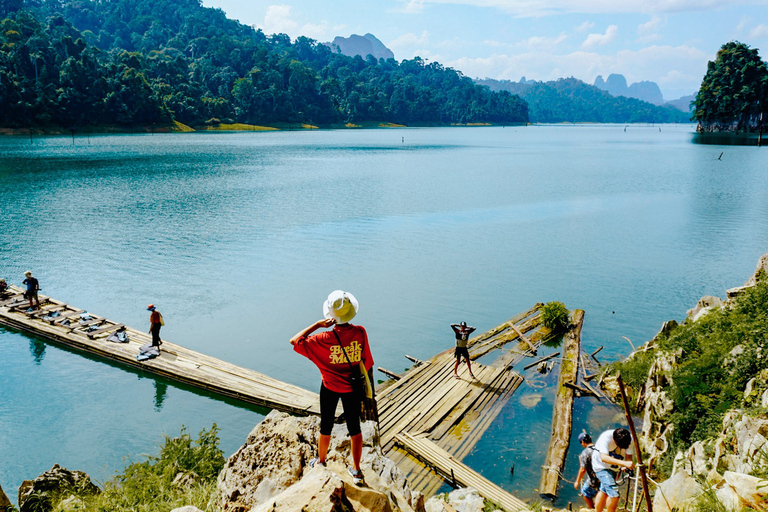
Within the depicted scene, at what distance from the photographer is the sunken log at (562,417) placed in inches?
443

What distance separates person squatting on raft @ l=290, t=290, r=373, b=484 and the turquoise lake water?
705 centimetres

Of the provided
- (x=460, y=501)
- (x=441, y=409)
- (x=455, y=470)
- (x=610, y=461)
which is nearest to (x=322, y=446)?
(x=460, y=501)

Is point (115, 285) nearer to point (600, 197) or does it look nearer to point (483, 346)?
point (483, 346)

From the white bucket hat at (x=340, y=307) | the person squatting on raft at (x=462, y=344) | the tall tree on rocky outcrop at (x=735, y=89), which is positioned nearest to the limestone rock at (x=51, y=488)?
the white bucket hat at (x=340, y=307)

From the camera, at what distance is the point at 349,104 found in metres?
192

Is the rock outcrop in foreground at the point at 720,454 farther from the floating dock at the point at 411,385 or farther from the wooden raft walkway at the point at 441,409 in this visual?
the wooden raft walkway at the point at 441,409

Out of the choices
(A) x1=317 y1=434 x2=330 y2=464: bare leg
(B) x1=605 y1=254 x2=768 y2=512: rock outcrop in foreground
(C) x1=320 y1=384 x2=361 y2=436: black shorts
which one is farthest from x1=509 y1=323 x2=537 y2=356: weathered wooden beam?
(A) x1=317 y1=434 x2=330 y2=464: bare leg

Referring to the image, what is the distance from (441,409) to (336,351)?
342 inches

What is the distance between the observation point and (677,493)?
7.21 m

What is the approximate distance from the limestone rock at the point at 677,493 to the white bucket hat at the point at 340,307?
5.12 m

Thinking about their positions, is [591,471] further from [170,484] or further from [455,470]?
[170,484]

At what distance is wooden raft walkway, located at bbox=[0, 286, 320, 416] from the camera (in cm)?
1470

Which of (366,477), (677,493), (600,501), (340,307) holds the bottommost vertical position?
(600,501)

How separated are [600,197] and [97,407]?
46094 mm
